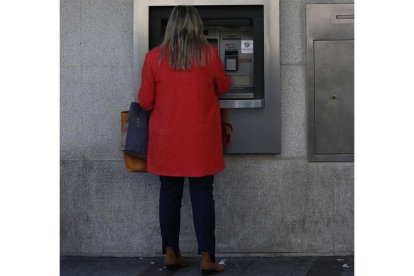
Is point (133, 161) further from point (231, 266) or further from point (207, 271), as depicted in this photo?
point (231, 266)

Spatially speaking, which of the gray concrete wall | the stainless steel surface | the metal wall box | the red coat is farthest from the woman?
the metal wall box

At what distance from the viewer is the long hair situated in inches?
175

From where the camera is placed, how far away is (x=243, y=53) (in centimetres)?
502

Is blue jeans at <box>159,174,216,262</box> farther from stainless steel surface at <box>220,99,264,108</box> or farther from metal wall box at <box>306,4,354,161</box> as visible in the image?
metal wall box at <box>306,4,354,161</box>

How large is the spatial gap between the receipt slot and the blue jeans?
592mm

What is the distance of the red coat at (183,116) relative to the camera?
448 cm

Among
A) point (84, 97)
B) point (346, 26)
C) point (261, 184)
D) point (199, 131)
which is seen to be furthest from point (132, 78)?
point (346, 26)

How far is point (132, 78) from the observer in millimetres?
5148

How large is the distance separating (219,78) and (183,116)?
1.18ft

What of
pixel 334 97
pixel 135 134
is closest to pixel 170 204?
pixel 135 134

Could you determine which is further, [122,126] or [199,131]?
[122,126]

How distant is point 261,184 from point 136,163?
958 millimetres

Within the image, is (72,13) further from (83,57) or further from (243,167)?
(243,167)

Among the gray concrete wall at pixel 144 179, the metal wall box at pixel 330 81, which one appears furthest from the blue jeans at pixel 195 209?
the metal wall box at pixel 330 81
